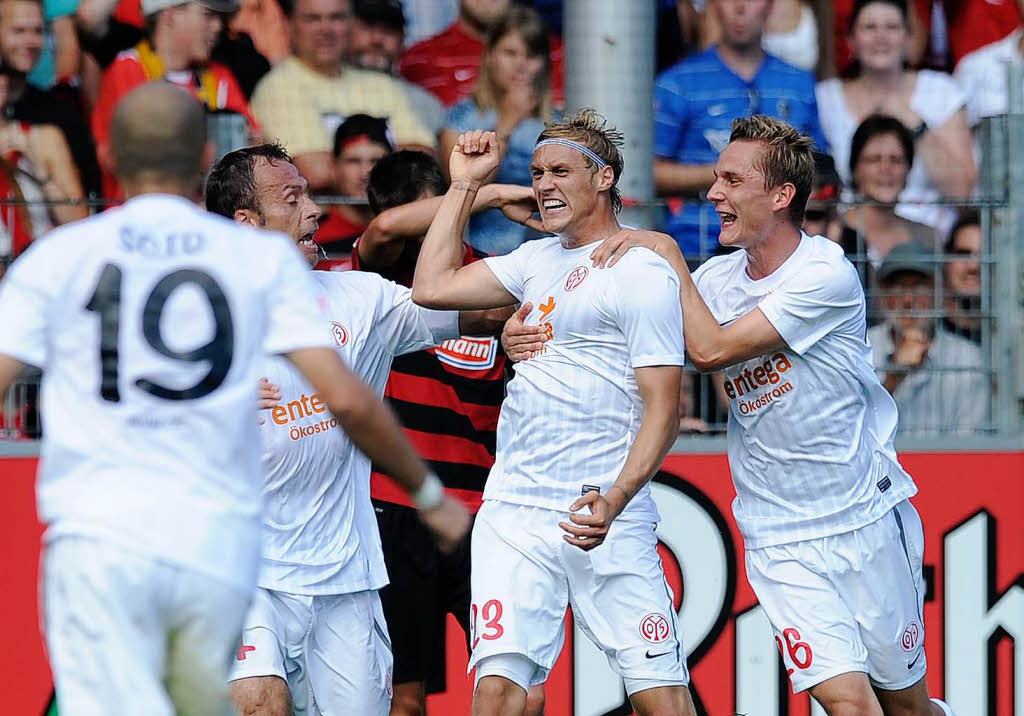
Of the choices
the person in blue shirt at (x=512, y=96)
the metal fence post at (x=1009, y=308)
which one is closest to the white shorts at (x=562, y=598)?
the metal fence post at (x=1009, y=308)

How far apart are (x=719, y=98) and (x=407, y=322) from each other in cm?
282

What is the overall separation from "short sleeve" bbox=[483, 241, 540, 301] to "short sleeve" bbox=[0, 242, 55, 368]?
217 centimetres

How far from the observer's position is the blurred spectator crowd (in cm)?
705

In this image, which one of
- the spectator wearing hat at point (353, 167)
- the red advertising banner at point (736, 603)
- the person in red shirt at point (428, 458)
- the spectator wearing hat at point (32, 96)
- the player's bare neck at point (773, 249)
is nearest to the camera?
the player's bare neck at point (773, 249)

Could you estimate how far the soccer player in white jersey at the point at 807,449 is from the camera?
5.46 meters

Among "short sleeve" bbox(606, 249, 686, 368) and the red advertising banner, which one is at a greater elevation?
"short sleeve" bbox(606, 249, 686, 368)

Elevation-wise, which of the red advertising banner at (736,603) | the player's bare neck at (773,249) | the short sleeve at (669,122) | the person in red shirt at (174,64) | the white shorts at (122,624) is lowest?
the red advertising banner at (736,603)

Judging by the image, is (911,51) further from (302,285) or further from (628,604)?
(302,285)

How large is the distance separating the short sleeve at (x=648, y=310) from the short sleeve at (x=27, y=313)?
2081 millimetres

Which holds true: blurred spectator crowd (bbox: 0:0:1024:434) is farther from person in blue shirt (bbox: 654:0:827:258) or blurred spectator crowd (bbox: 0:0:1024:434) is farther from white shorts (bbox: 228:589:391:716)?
white shorts (bbox: 228:589:391:716)

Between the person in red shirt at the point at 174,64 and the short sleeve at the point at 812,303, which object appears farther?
the person in red shirt at the point at 174,64

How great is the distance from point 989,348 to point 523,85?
7.89ft

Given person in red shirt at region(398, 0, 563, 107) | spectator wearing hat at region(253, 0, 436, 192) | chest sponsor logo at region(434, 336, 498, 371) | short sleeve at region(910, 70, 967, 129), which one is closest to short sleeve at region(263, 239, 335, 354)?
chest sponsor logo at region(434, 336, 498, 371)

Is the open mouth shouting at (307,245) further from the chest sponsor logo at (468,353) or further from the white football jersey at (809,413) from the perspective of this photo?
the white football jersey at (809,413)
